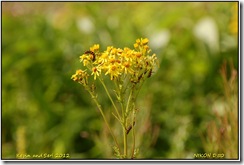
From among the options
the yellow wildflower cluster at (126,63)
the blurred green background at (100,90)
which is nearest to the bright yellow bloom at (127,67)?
the yellow wildflower cluster at (126,63)

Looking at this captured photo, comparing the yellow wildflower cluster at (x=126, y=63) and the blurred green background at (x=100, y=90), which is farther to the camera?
the blurred green background at (x=100, y=90)

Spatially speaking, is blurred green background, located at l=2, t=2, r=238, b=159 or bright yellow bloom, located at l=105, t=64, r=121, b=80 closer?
bright yellow bloom, located at l=105, t=64, r=121, b=80

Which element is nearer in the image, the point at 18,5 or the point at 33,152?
the point at 33,152

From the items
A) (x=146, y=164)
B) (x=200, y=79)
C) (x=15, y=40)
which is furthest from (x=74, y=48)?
(x=146, y=164)

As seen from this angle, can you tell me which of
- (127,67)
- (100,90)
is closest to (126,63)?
(127,67)

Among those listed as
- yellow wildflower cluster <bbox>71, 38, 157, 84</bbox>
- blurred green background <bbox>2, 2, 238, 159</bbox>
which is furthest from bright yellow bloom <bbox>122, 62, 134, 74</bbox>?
blurred green background <bbox>2, 2, 238, 159</bbox>

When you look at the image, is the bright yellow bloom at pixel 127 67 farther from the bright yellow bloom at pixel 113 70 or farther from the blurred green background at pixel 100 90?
the blurred green background at pixel 100 90

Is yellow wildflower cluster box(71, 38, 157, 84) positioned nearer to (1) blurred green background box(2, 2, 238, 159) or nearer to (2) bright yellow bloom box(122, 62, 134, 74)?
(2) bright yellow bloom box(122, 62, 134, 74)

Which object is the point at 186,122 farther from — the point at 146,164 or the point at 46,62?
the point at 46,62
